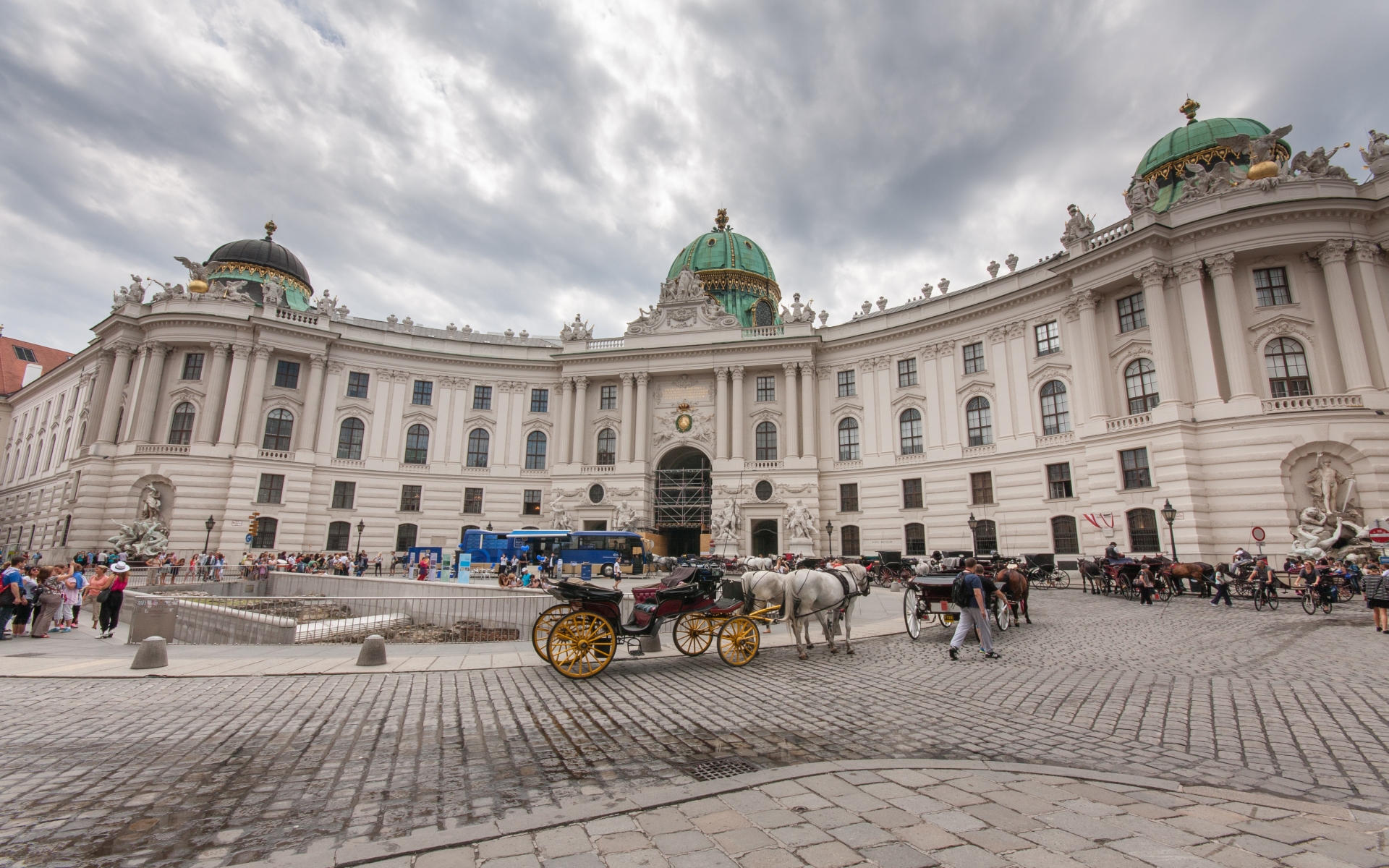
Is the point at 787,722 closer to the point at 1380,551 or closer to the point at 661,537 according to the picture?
the point at 1380,551

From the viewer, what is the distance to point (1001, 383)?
35062 millimetres

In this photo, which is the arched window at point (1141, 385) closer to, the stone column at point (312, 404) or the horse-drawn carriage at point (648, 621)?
the horse-drawn carriage at point (648, 621)

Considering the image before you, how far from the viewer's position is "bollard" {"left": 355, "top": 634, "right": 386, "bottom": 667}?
1061 centimetres

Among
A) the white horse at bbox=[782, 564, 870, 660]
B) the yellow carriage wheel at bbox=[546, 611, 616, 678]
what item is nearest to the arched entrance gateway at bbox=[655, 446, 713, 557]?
the white horse at bbox=[782, 564, 870, 660]

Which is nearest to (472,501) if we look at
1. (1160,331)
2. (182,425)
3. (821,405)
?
(182,425)

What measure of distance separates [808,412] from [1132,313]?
1811 cm

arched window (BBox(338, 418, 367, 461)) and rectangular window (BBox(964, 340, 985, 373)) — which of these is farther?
arched window (BBox(338, 418, 367, 461))

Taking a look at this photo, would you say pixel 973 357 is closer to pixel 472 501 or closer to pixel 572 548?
pixel 572 548

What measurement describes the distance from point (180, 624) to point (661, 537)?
100ft

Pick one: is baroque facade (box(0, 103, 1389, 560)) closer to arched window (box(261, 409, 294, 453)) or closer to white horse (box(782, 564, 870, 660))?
arched window (box(261, 409, 294, 453))

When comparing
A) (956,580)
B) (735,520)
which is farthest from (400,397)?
(956,580)

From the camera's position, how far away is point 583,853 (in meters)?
3.70

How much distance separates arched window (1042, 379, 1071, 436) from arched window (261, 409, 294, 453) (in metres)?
46.1

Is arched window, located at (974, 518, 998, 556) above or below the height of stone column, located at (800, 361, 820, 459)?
below
